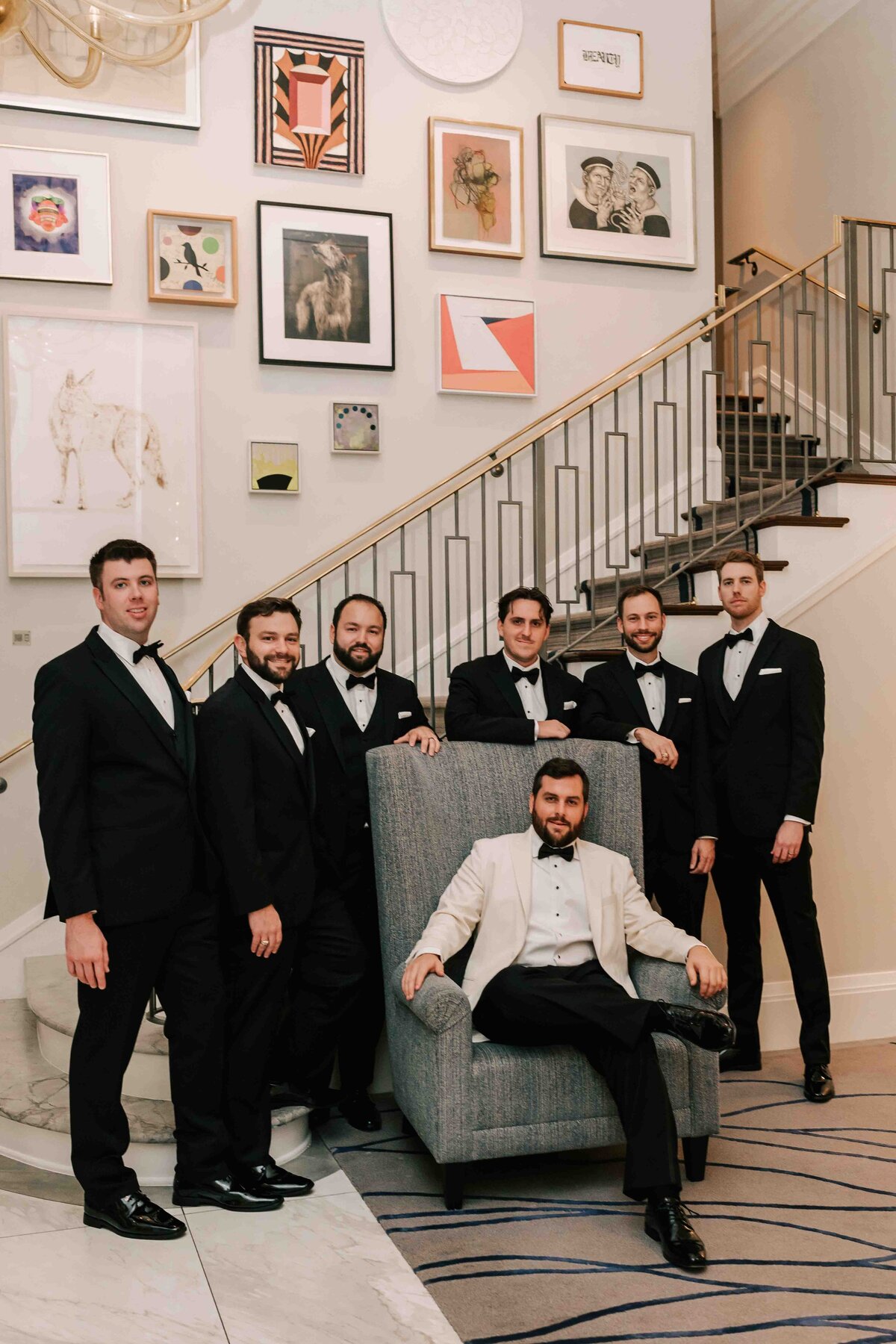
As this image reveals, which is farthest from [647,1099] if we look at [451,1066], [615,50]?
[615,50]

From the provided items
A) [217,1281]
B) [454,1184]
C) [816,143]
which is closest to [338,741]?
[454,1184]

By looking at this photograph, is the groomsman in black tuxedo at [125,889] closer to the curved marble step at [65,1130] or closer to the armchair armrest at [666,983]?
the curved marble step at [65,1130]

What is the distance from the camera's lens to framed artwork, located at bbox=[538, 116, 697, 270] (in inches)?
236

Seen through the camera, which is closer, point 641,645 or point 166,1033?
point 166,1033

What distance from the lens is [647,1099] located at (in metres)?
2.84

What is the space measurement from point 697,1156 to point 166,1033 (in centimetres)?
143

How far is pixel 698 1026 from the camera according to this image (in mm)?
2818

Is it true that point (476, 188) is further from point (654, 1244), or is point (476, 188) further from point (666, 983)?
point (654, 1244)

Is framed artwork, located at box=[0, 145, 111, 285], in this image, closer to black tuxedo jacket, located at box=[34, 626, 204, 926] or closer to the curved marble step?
black tuxedo jacket, located at box=[34, 626, 204, 926]

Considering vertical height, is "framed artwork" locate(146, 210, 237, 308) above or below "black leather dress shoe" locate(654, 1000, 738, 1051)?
above

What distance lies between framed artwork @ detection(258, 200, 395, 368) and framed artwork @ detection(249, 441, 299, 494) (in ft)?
1.32

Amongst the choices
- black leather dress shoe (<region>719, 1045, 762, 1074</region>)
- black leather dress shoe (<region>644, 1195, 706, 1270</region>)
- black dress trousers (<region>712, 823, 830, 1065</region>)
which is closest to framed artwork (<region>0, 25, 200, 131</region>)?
black dress trousers (<region>712, 823, 830, 1065</region>)

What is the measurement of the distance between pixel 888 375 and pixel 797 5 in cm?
239

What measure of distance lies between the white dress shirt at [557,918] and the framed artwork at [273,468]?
2.83 m
